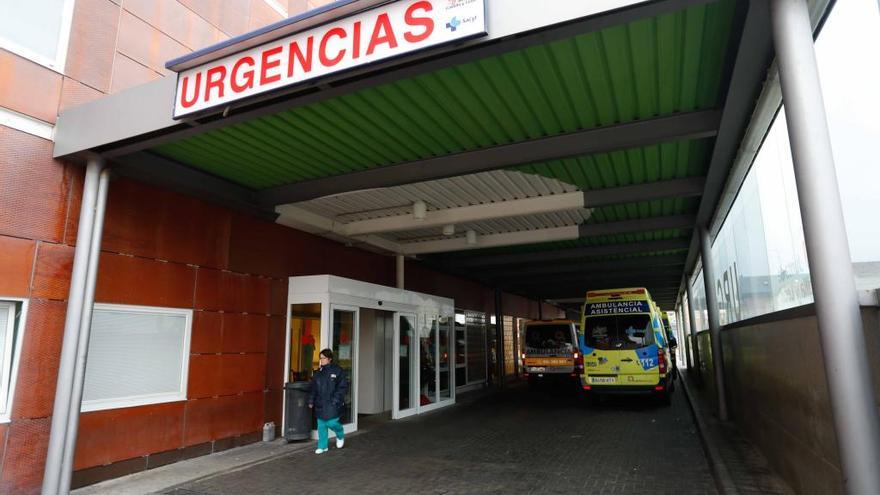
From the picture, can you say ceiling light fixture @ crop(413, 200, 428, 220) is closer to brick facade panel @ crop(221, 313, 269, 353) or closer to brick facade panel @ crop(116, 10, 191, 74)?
brick facade panel @ crop(221, 313, 269, 353)

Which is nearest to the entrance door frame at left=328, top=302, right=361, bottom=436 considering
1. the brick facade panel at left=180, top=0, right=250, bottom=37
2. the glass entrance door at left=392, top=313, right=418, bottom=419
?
the glass entrance door at left=392, top=313, right=418, bottom=419

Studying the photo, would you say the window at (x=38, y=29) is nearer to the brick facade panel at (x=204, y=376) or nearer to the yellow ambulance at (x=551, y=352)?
the brick facade panel at (x=204, y=376)

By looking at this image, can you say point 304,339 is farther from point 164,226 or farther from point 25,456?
point 25,456

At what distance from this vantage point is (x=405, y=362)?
12234mm

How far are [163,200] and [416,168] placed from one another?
12.6 feet

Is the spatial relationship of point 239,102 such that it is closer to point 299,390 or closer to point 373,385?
point 299,390

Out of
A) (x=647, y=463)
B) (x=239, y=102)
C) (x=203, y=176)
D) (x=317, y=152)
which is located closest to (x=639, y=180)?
(x=647, y=463)

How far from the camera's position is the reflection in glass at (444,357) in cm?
1389

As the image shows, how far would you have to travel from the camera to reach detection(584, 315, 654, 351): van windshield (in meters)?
12.8

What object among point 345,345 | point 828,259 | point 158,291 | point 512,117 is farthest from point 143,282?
point 828,259

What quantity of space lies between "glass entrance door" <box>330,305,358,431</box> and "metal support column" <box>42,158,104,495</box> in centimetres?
435

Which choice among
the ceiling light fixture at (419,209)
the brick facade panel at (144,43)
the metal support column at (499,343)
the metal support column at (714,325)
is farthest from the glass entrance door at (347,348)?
the metal support column at (499,343)

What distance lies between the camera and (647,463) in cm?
738

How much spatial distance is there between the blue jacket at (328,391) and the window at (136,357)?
1969 mm
